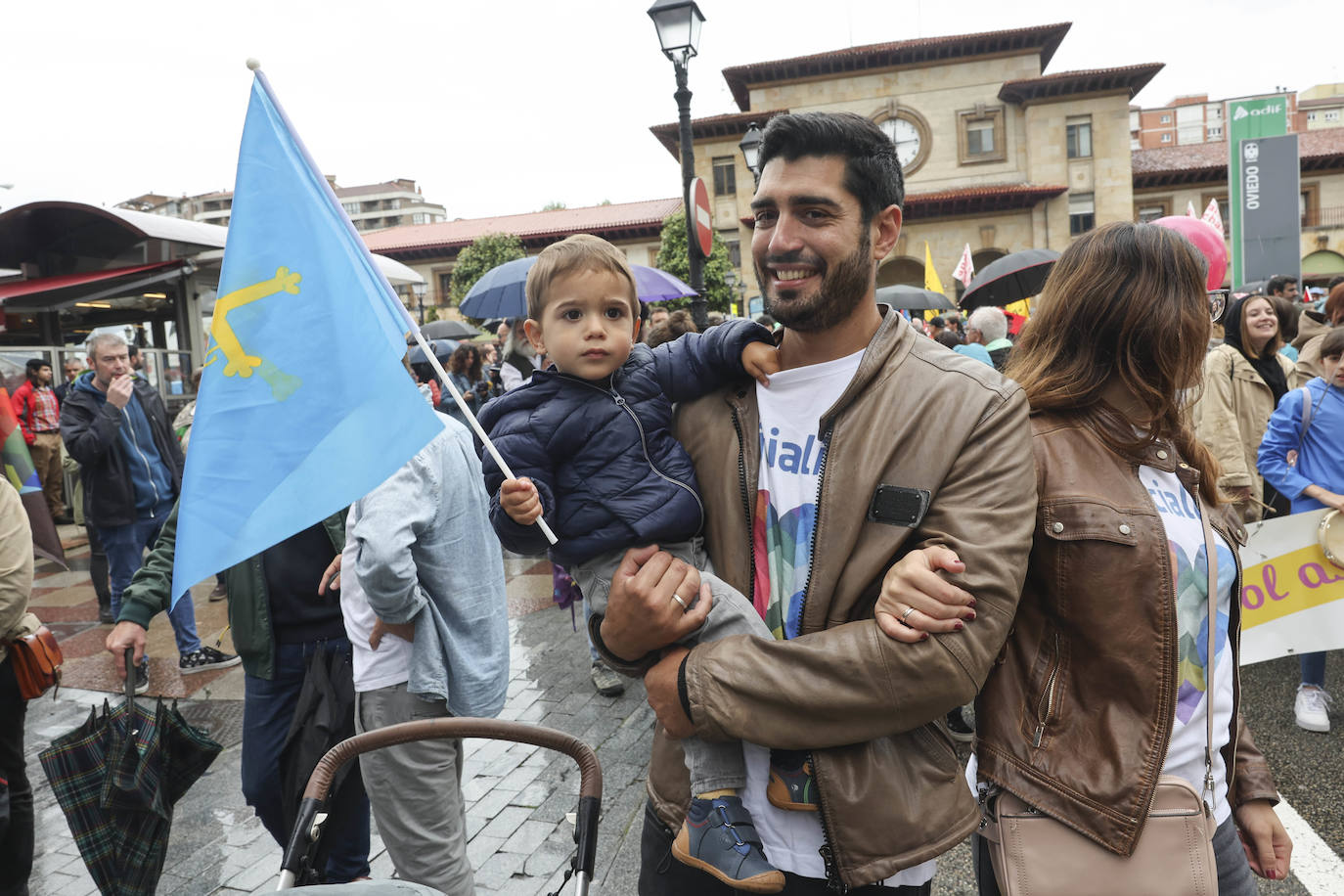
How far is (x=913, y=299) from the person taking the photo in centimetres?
1548

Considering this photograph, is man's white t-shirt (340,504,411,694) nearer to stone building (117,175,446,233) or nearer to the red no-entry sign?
the red no-entry sign

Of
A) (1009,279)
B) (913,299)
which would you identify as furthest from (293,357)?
(913,299)

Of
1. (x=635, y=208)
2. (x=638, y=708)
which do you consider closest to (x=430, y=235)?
(x=635, y=208)

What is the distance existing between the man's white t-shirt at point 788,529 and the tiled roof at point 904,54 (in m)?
38.3

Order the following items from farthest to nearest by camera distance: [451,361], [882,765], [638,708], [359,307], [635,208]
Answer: [635,208], [451,361], [638,708], [359,307], [882,765]

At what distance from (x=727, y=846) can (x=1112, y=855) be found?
75 centimetres

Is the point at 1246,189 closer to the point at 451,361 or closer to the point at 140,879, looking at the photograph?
the point at 451,361

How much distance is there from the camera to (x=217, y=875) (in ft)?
11.3

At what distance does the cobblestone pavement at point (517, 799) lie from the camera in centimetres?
337

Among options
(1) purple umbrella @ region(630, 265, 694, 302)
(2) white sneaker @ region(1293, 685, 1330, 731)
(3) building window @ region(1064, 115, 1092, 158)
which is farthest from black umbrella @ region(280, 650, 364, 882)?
(3) building window @ region(1064, 115, 1092, 158)

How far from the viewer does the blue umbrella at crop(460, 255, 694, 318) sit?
27.4 ft

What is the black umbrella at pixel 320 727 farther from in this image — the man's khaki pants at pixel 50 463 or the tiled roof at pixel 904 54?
the tiled roof at pixel 904 54

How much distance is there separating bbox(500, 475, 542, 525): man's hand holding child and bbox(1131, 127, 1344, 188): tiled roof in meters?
43.4

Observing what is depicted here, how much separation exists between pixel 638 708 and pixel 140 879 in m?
2.65
